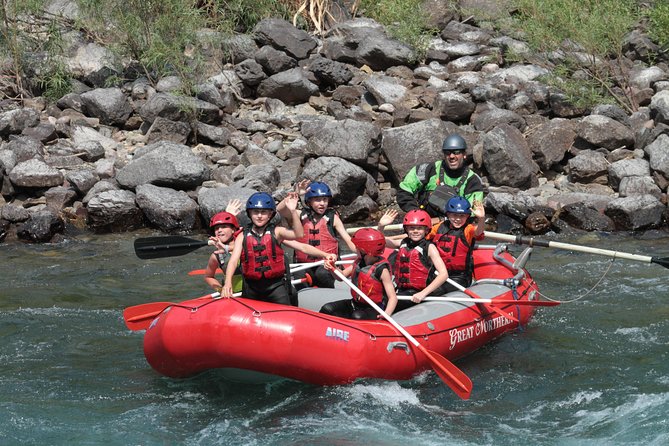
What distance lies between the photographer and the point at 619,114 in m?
13.3

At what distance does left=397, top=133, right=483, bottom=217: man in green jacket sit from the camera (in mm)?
7832

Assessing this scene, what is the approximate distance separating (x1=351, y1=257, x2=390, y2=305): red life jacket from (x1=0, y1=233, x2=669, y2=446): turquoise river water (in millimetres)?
645

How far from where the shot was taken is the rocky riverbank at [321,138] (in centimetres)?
1134

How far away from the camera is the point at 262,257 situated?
6.25 m

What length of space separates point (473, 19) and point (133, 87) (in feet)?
21.9

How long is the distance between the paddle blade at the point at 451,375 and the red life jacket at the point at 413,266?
88 centimetres

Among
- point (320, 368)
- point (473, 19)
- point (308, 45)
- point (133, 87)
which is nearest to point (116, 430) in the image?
point (320, 368)

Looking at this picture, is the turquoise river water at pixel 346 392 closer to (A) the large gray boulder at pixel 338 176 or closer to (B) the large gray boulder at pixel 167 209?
(B) the large gray boulder at pixel 167 209

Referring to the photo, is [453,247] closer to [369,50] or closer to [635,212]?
[635,212]

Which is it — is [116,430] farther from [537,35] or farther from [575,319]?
[537,35]

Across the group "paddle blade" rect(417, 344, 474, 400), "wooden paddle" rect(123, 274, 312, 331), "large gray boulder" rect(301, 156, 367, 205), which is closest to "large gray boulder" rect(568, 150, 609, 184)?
"large gray boulder" rect(301, 156, 367, 205)

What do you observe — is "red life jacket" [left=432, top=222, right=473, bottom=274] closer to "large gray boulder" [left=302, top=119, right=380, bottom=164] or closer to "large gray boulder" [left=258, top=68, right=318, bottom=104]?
"large gray boulder" [left=302, top=119, right=380, bottom=164]

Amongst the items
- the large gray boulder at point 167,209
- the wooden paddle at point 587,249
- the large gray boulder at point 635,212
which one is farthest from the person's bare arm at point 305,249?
the large gray boulder at point 635,212

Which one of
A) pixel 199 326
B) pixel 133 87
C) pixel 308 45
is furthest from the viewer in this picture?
pixel 308 45
